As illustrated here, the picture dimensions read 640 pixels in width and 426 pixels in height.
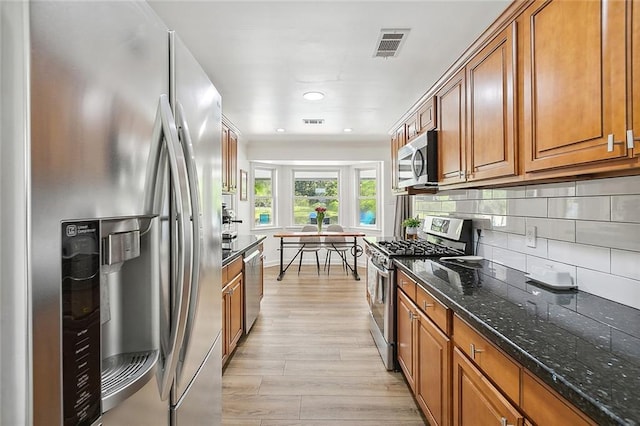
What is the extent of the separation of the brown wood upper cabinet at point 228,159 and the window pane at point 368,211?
124 inches

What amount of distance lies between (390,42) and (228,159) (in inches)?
99.8

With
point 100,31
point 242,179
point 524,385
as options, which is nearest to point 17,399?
point 100,31

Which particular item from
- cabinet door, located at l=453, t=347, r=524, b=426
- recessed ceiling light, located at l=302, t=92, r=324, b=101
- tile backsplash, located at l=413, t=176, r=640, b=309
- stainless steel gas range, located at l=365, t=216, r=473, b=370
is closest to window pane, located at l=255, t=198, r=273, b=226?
recessed ceiling light, located at l=302, t=92, r=324, b=101

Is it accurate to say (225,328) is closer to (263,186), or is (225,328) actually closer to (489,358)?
(489,358)

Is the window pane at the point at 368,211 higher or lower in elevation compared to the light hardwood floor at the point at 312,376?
higher

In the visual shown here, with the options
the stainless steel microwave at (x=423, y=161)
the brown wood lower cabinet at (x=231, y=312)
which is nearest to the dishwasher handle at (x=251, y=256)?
the brown wood lower cabinet at (x=231, y=312)

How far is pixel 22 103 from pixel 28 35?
115mm

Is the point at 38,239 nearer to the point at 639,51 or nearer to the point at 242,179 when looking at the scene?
the point at 639,51

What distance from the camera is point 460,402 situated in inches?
58.3

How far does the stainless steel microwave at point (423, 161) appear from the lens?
280cm

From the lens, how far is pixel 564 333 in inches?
43.8

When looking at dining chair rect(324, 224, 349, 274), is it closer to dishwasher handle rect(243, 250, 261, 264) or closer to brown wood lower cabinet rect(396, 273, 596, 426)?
dishwasher handle rect(243, 250, 261, 264)

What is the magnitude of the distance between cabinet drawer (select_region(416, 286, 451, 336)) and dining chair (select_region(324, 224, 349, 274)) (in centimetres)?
416

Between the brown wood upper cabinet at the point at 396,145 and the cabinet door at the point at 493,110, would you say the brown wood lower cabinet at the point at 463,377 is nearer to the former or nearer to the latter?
the cabinet door at the point at 493,110
